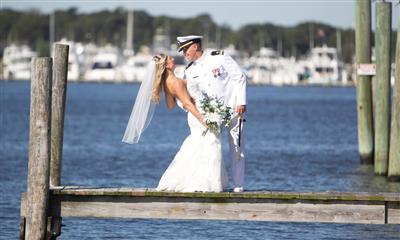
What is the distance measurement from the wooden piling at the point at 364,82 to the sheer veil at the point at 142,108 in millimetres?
11042

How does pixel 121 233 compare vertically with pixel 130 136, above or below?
below

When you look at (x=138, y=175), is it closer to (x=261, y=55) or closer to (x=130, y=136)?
(x=130, y=136)

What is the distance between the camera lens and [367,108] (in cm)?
2594

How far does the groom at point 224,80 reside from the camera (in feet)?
48.5

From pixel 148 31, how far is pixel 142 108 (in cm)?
17218

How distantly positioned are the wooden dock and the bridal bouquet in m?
Answer: 0.78

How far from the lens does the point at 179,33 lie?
592 feet

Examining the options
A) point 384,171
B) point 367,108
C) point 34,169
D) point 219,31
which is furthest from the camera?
point 219,31

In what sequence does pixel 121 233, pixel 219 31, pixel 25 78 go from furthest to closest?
pixel 219 31, pixel 25 78, pixel 121 233

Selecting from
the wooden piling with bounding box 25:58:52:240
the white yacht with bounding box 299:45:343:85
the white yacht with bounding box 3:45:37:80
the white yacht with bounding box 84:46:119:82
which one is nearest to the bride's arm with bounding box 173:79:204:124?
the wooden piling with bounding box 25:58:52:240

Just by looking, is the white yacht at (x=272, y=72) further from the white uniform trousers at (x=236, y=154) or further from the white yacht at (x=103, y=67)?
the white uniform trousers at (x=236, y=154)

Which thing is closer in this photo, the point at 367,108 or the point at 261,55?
the point at 367,108

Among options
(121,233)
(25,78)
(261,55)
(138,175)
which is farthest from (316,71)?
(121,233)

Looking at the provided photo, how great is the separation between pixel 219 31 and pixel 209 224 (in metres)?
160
